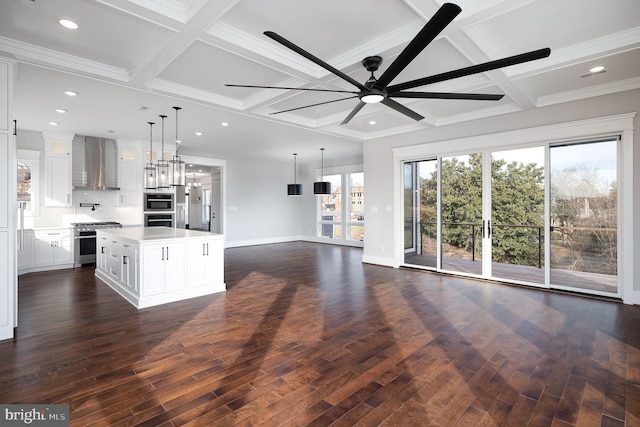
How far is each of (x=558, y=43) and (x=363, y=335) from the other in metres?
3.58

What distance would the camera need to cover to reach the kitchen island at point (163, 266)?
4.09 m

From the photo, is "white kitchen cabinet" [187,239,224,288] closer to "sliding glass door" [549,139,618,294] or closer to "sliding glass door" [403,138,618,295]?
"sliding glass door" [403,138,618,295]

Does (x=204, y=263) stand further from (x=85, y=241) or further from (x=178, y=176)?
(x=85, y=241)

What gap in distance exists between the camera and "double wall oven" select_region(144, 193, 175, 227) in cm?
766

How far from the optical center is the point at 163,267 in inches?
167

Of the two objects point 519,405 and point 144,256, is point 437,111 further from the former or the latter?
point 144,256

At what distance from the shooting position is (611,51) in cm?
328

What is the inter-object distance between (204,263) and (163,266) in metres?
0.57

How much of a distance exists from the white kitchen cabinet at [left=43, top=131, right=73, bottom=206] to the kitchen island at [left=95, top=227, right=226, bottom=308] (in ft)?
8.32

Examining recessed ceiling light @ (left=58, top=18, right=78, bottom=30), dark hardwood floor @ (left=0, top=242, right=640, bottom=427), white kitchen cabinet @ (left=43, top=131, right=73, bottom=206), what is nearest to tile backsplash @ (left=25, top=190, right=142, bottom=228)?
white kitchen cabinet @ (left=43, top=131, right=73, bottom=206)

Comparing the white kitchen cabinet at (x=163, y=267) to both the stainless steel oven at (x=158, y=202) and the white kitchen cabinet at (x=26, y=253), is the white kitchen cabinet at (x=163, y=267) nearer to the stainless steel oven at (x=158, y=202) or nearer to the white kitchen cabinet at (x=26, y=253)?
the white kitchen cabinet at (x=26, y=253)

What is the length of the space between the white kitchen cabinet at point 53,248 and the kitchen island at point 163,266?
2.28 m

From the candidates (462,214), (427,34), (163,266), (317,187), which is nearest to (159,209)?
(163,266)

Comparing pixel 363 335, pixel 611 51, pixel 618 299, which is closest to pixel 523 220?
pixel 618 299
